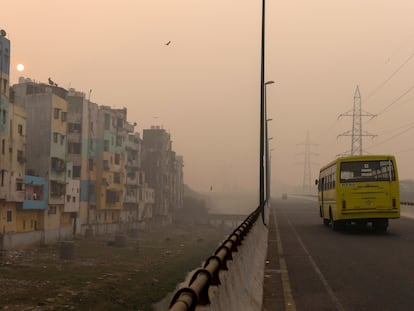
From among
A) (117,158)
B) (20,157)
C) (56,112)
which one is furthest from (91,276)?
(117,158)

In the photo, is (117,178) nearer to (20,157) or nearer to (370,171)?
(20,157)

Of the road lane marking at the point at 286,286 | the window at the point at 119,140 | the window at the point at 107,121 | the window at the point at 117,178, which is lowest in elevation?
the road lane marking at the point at 286,286

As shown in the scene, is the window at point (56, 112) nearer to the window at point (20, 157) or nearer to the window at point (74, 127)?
the window at point (74, 127)

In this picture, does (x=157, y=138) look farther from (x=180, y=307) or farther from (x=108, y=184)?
(x=180, y=307)

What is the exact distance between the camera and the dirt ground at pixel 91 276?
51031mm

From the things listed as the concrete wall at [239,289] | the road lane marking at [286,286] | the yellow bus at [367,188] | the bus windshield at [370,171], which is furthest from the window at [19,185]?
the concrete wall at [239,289]

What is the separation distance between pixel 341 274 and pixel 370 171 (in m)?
11.1

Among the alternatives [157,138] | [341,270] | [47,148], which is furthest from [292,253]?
[157,138]

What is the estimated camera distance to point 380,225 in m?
24.7

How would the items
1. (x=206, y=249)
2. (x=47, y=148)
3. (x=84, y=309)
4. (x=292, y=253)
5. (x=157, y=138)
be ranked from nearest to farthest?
(x=292, y=253), (x=84, y=309), (x=47, y=148), (x=206, y=249), (x=157, y=138)

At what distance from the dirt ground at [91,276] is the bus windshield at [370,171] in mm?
34173

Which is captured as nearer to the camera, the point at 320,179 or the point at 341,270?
the point at 341,270

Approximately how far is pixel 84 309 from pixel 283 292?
141 ft

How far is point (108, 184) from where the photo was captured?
8588 centimetres
